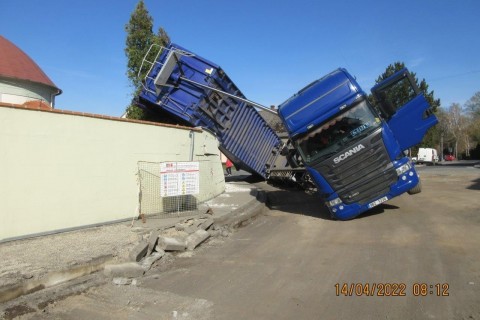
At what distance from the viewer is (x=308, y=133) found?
351 inches

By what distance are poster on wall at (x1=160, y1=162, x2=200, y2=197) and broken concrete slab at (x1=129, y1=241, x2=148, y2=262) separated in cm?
249

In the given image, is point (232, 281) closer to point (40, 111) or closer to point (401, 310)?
point (401, 310)

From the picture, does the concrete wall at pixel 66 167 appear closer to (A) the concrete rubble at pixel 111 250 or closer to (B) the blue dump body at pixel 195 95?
(A) the concrete rubble at pixel 111 250

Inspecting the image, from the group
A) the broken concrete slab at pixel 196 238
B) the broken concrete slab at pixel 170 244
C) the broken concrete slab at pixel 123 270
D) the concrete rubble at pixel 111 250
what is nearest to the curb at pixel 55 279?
the concrete rubble at pixel 111 250

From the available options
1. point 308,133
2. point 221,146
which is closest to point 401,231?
point 308,133

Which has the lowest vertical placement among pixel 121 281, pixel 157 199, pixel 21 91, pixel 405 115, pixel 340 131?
pixel 121 281

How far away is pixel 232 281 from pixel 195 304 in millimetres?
868

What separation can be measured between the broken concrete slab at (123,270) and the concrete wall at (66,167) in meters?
2.58

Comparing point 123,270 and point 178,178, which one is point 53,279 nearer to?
point 123,270

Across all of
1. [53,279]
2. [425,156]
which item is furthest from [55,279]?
[425,156]

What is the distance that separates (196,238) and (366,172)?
13.1ft

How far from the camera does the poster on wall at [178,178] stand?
29.3 ft
